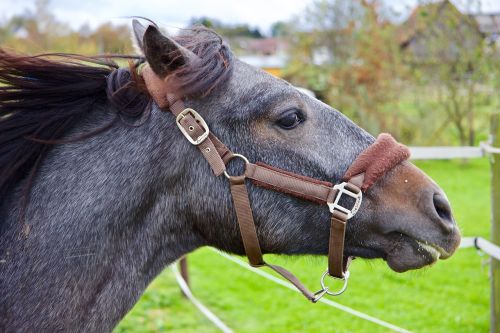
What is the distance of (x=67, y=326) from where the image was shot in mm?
1954

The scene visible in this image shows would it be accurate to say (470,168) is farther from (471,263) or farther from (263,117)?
(263,117)

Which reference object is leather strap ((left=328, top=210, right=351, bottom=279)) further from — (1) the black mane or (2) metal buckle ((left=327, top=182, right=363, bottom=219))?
(1) the black mane

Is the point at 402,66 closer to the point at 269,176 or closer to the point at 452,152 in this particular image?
the point at 452,152

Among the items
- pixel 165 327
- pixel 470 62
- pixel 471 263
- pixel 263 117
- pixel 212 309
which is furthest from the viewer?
pixel 470 62

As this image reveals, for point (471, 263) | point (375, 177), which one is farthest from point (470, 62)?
point (375, 177)

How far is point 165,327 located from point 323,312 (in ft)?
4.99

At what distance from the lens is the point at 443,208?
2115mm

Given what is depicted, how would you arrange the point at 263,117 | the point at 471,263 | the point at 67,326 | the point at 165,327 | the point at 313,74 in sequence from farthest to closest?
1. the point at 313,74
2. the point at 471,263
3. the point at 165,327
4. the point at 263,117
5. the point at 67,326

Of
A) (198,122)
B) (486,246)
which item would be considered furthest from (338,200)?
(486,246)

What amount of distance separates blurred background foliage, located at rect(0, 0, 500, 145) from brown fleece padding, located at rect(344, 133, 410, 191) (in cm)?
1096

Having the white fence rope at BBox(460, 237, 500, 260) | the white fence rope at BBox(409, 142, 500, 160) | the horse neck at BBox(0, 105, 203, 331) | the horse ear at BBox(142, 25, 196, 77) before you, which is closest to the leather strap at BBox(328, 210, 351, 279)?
the horse neck at BBox(0, 105, 203, 331)

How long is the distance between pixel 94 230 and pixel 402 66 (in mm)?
14021

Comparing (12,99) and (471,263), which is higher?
(12,99)

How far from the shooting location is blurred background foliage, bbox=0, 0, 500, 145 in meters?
13.5
